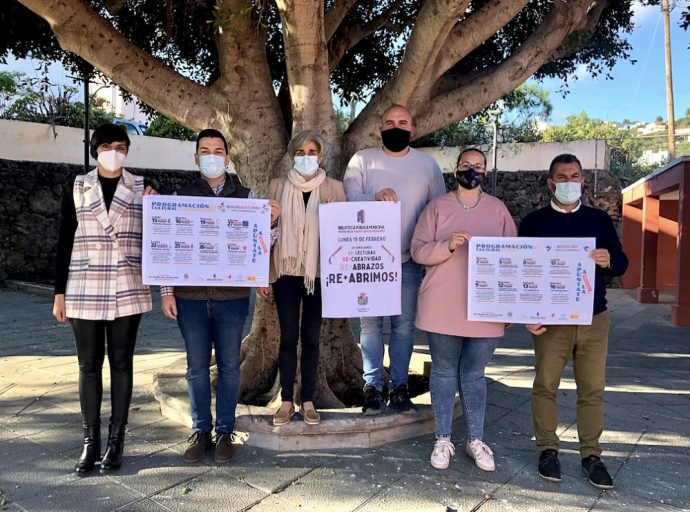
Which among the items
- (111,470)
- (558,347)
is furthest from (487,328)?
(111,470)

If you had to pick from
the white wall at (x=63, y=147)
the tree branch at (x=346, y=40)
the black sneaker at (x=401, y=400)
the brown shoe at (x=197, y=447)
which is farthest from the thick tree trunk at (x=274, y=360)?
the white wall at (x=63, y=147)

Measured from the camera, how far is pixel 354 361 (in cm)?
534

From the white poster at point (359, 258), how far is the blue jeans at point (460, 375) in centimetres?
42

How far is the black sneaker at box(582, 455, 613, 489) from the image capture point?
3.41m

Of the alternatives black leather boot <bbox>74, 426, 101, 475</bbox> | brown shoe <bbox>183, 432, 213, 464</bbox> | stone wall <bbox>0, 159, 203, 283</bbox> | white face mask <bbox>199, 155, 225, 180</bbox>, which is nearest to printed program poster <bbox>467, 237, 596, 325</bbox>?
white face mask <bbox>199, 155, 225, 180</bbox>

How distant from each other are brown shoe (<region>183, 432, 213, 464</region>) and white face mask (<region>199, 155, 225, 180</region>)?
5.66 ft

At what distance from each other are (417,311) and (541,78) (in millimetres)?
5695

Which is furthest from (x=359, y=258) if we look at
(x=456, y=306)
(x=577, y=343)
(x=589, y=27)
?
(x=589, y=27)

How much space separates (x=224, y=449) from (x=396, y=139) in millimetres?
2386

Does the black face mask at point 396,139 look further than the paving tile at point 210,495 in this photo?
Yes

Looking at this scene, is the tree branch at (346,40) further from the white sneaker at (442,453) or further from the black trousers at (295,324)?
the white sneaker at (442,453)

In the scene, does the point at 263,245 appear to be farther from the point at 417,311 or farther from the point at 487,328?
the point at 487,328

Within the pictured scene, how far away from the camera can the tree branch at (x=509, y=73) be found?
208 inches

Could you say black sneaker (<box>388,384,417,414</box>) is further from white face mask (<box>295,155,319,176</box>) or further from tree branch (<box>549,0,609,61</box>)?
tree branch (<box>549,0,609,61</box>)
